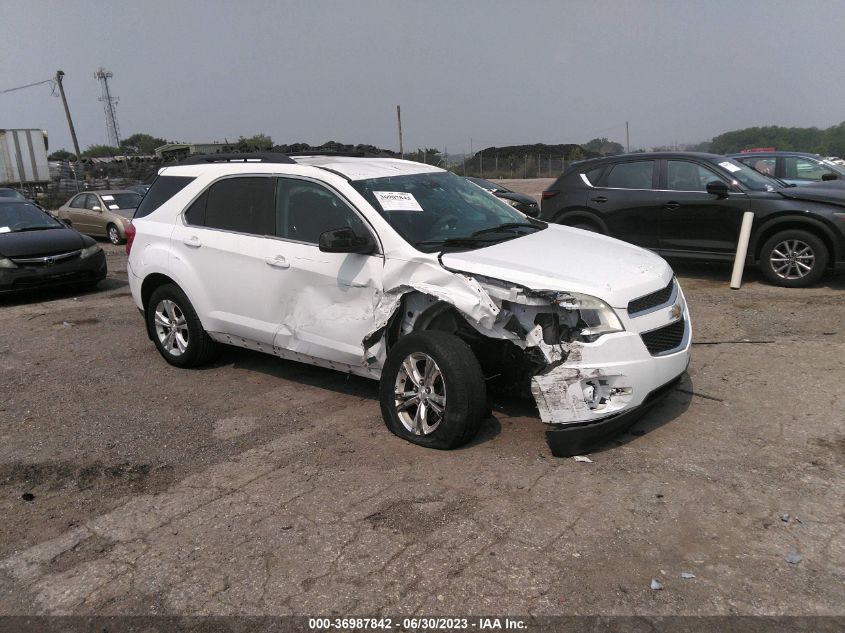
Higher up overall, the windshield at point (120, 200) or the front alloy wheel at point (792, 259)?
the windshield at point (120, 200)

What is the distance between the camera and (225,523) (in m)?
3.61

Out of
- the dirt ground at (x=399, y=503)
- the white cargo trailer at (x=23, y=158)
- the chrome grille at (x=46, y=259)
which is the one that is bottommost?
the dirt ground at (x=399, y=503)

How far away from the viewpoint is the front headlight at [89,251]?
1015 centimetres

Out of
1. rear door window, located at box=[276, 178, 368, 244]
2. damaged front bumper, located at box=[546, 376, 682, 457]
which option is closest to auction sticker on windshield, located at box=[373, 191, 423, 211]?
rear door window, located at box=[276, 178, 368, 244]

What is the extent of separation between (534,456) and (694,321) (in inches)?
148

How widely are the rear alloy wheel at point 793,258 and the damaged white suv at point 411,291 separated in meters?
4.40

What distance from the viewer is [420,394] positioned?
4.32 meters

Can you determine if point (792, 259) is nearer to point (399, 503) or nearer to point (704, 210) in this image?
point (704, 210)

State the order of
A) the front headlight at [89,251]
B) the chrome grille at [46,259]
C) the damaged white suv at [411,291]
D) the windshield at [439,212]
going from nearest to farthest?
1. the damaged white suv at [411,291]
2. the windshield at [439,212]
3. the chrome grille at [46,259]
4. the front headlight at [89,251]

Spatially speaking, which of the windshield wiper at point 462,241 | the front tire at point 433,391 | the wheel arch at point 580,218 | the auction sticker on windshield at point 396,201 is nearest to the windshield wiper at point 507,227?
the windshield wiper at point 462,241

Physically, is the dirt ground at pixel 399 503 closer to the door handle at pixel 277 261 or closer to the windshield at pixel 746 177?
the door handle at pixel 277 261

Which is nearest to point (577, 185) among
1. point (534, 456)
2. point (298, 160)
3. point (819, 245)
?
point (819, 245)

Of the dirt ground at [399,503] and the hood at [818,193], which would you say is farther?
the hood at [818,193]

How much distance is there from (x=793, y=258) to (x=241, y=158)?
6.69 metres
